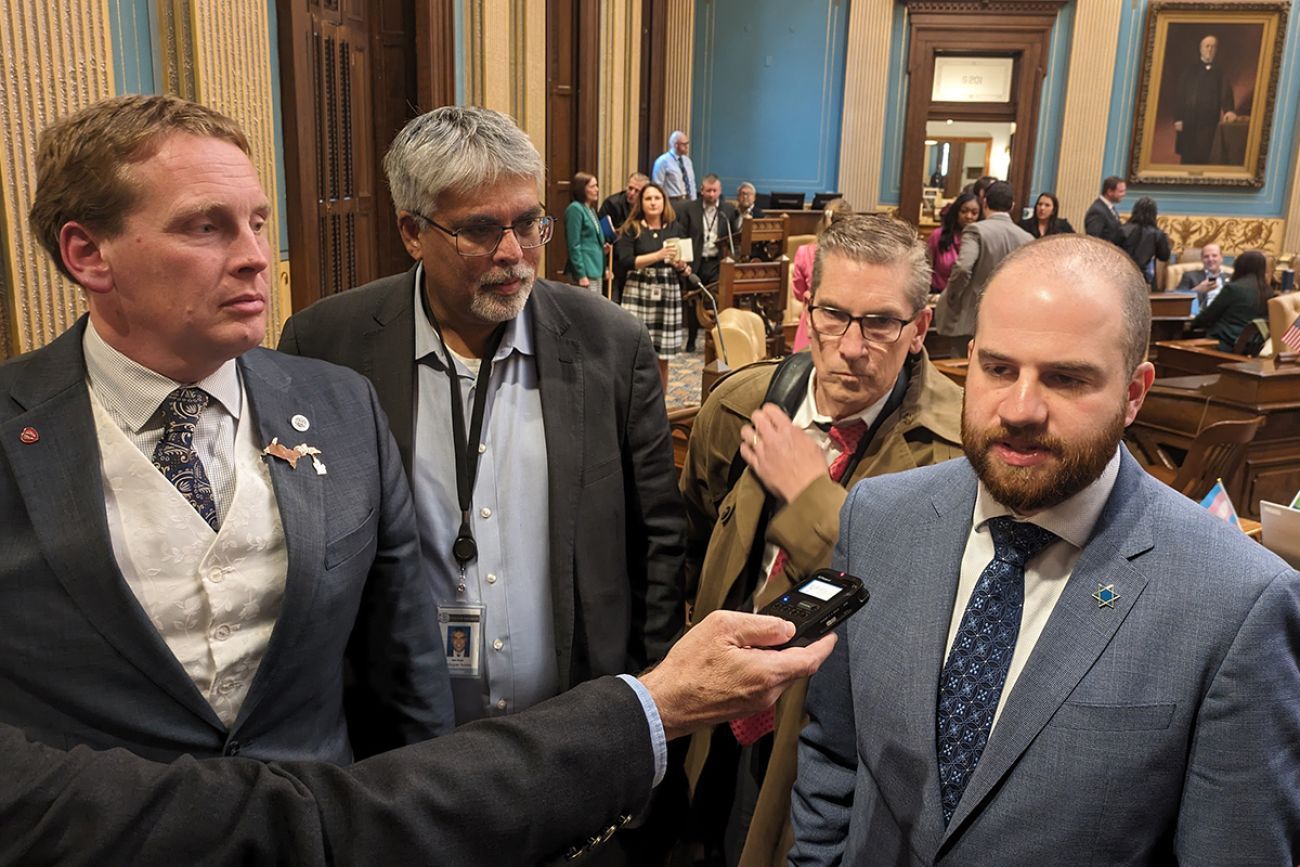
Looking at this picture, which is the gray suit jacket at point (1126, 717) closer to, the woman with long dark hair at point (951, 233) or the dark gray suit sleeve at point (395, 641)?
the dark gray suit sleeve at point (395, 641)

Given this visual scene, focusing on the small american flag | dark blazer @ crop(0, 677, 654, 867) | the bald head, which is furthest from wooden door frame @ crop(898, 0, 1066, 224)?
dark blazer @ crop(0, 677, 654, 867)

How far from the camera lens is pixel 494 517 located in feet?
6.68

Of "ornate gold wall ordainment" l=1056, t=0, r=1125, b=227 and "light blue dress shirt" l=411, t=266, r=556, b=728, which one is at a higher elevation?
"ornate gold wall ordainment" l=1056, t=0, r=1125, b=227

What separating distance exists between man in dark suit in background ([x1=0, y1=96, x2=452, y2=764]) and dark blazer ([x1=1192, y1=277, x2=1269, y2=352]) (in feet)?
27.7

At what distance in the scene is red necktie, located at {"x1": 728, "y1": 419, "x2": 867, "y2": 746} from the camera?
7.07ft

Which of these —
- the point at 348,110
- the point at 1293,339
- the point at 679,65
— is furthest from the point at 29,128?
the point at 679,65

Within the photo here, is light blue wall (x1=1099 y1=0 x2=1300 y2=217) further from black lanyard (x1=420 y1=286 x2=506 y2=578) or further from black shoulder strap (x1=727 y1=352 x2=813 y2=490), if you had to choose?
black lanyard (x1=420 y1=286 x2=506 y2=578)

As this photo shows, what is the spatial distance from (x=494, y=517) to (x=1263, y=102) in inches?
A: 681

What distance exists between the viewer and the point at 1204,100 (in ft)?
50.7

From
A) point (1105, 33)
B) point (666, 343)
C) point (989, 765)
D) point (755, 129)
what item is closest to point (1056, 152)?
point (1105, 33)

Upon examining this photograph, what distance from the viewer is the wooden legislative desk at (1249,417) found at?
5.18m

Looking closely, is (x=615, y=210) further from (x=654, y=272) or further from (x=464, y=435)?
(x=464, y=435)

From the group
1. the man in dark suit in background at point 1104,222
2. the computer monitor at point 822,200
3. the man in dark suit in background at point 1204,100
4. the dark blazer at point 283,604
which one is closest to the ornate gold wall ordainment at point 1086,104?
the man in dark suit in background at point 1204,100

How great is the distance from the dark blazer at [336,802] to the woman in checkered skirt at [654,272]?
23.4ft
